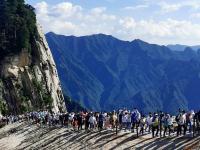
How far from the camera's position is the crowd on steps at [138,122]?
35125 mm

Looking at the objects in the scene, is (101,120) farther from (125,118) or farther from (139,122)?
(139,122)

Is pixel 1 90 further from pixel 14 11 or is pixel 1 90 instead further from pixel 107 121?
pixel 107 121

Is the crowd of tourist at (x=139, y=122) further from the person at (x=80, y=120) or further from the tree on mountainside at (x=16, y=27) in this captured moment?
the tree on mountainside at (x=16, y=27)

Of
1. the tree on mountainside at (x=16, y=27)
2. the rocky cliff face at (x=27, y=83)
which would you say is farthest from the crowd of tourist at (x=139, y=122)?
the tree on mountainside at (x=16, y=27)

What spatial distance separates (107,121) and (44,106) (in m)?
60.3

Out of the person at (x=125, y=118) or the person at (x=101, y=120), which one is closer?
the person at (x=125, y=118)

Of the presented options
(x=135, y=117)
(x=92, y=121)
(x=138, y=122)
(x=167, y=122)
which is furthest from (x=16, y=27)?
(x=167, y=122)

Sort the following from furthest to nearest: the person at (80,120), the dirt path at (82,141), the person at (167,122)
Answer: the person at (80,120)
the person at (167,122)
the dirt path at (82,141)

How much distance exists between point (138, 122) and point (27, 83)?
65263mm

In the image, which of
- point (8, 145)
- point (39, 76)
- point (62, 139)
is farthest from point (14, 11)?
point (62, 139)

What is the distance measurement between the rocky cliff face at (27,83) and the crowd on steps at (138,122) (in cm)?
4594

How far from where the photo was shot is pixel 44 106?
4008 inches

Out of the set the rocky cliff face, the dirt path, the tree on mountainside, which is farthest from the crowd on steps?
the tree on mountainside

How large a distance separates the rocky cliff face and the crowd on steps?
151ft
